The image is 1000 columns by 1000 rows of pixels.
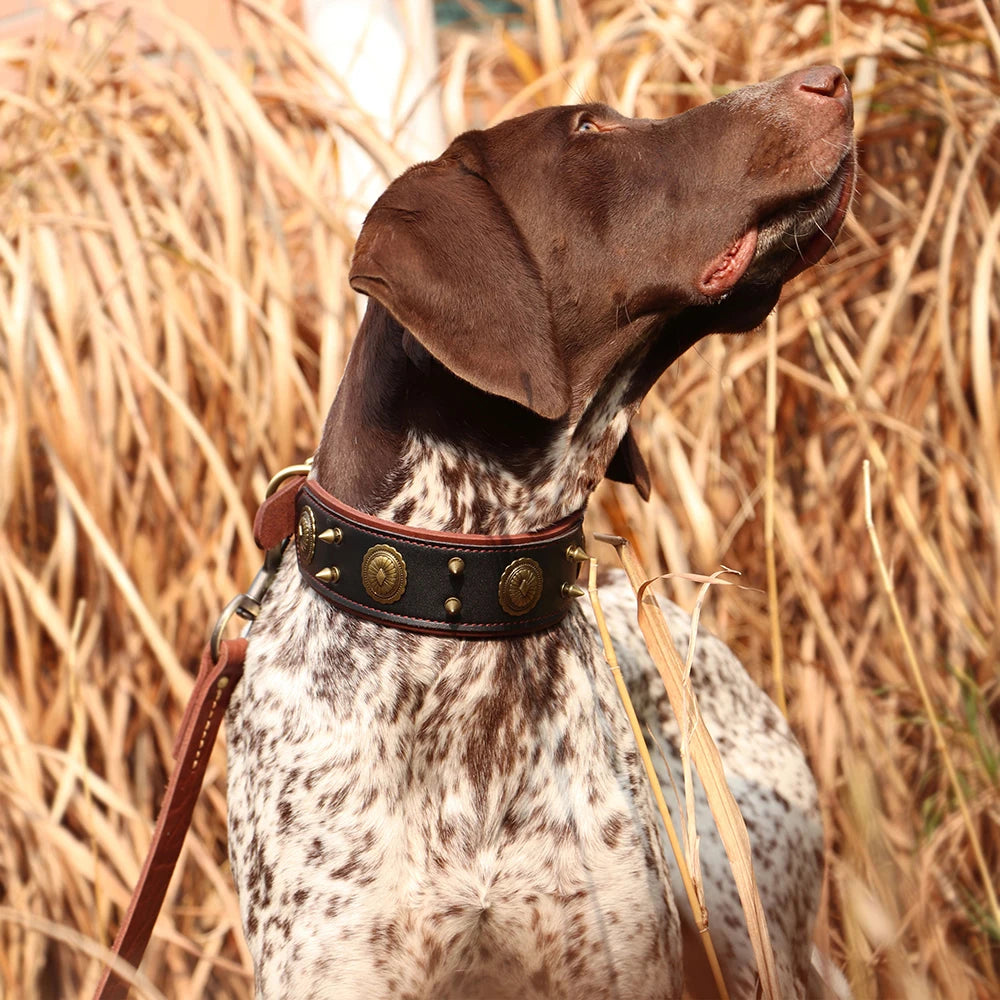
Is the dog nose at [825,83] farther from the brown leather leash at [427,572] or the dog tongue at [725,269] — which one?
the brown leather leash at [427,572]

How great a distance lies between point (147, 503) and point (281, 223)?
2.54 feet

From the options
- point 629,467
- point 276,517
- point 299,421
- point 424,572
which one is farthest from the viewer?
point 299,421

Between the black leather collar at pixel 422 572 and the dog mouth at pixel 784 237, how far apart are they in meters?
0.46

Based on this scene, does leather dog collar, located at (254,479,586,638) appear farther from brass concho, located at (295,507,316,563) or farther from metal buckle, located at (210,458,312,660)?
metal buckle, located at (210,458,312,660)

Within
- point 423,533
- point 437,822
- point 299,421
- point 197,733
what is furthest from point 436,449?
point 299,421

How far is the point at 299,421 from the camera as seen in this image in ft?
10.2

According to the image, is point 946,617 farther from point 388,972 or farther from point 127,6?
point 127,6

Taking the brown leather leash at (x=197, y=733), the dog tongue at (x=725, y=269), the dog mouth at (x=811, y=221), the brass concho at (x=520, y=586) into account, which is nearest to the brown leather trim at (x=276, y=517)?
the brown leather leash at (x=197, y=733)

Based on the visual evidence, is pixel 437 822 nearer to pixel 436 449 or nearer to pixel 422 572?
pixel 422 572

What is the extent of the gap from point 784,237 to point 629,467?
1.55 ft

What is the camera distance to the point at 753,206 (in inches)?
71.1

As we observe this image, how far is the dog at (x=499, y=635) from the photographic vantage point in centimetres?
177

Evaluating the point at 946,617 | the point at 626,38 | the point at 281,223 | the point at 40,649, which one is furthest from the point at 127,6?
the point at 946,617

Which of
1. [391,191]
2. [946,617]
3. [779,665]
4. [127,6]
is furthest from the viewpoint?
[127,6]
